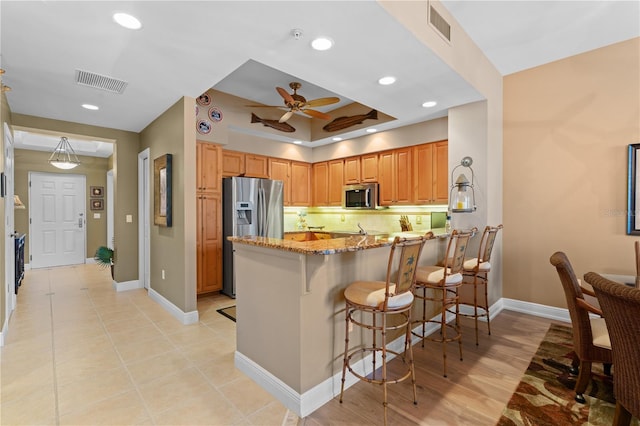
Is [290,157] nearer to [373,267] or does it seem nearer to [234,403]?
[373,267]

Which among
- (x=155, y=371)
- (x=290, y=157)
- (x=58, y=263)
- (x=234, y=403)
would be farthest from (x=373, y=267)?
(x=58, y=263)

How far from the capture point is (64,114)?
4.01 m

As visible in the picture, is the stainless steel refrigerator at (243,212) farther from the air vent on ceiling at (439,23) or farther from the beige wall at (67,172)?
the beige wall at (67,172)

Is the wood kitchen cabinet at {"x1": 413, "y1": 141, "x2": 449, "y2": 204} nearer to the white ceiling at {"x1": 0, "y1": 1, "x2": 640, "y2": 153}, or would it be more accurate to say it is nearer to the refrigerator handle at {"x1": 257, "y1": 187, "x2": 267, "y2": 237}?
the white ceiling at {"x1": 0, "y1": 1, "x2": 640, "y2": 153}

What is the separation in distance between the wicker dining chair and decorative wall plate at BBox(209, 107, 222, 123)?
4.55m

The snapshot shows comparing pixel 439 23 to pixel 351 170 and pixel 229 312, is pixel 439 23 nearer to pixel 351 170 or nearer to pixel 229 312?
pixel 351 170

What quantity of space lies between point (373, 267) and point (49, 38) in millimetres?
3074

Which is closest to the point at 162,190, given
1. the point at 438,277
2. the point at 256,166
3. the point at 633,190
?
the point at 256,166

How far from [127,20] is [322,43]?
4.49 ft

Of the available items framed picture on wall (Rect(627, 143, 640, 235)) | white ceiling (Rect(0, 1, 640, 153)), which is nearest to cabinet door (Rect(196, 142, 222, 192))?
white ceiling (Rect(0, 1, 640, 153))

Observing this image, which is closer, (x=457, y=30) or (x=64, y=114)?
Result: (x=457, y=30)

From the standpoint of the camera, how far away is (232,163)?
16.5 ft

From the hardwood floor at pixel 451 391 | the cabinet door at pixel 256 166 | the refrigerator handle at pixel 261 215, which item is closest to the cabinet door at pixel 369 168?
the cabinet door at pixel 256 166

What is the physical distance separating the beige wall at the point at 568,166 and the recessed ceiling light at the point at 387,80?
1.85 metres
